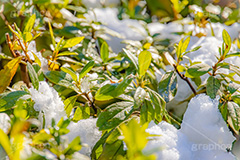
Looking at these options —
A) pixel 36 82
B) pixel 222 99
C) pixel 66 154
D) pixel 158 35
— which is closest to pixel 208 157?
pixel 222 99

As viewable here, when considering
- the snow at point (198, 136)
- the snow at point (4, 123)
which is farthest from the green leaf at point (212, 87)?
the snow at point (4, 123)

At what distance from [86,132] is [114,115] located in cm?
9

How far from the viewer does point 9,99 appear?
74cm

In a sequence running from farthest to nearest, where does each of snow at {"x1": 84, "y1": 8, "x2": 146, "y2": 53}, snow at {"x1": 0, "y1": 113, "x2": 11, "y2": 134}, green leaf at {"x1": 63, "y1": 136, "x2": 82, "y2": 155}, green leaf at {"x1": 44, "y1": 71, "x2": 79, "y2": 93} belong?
snow at {"x1": 84, "y1": 8, "x2": 146, "y2": 53}
green leaf at {"x1": 44, "y1": 71, "x2": 79, "y2": 93}
snow at {"x1": 0, "y1": 113, "x2": 11, "y2": 134}
green leaf at {"x1": 63, "y1": 136, "x2": 82, "y2": 155}

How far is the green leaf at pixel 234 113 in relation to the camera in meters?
0.75

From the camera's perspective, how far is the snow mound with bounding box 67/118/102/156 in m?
0.74

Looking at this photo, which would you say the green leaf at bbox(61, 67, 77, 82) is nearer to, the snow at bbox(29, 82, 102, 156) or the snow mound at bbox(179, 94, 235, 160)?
the snow at bbox(29, 82, 102, 156)

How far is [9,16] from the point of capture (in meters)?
1.15

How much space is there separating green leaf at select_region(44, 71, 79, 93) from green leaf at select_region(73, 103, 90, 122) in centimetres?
5

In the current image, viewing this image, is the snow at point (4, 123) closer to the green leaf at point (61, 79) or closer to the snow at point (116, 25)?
the green leaf at point (61, 79)

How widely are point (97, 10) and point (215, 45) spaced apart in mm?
604

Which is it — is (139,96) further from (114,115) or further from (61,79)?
(61,79)

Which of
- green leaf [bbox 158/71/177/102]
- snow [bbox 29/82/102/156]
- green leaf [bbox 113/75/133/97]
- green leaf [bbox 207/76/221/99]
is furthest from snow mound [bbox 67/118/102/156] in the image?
green leaf [bbox 207/76/221/99]

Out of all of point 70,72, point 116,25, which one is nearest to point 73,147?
point 70,72
